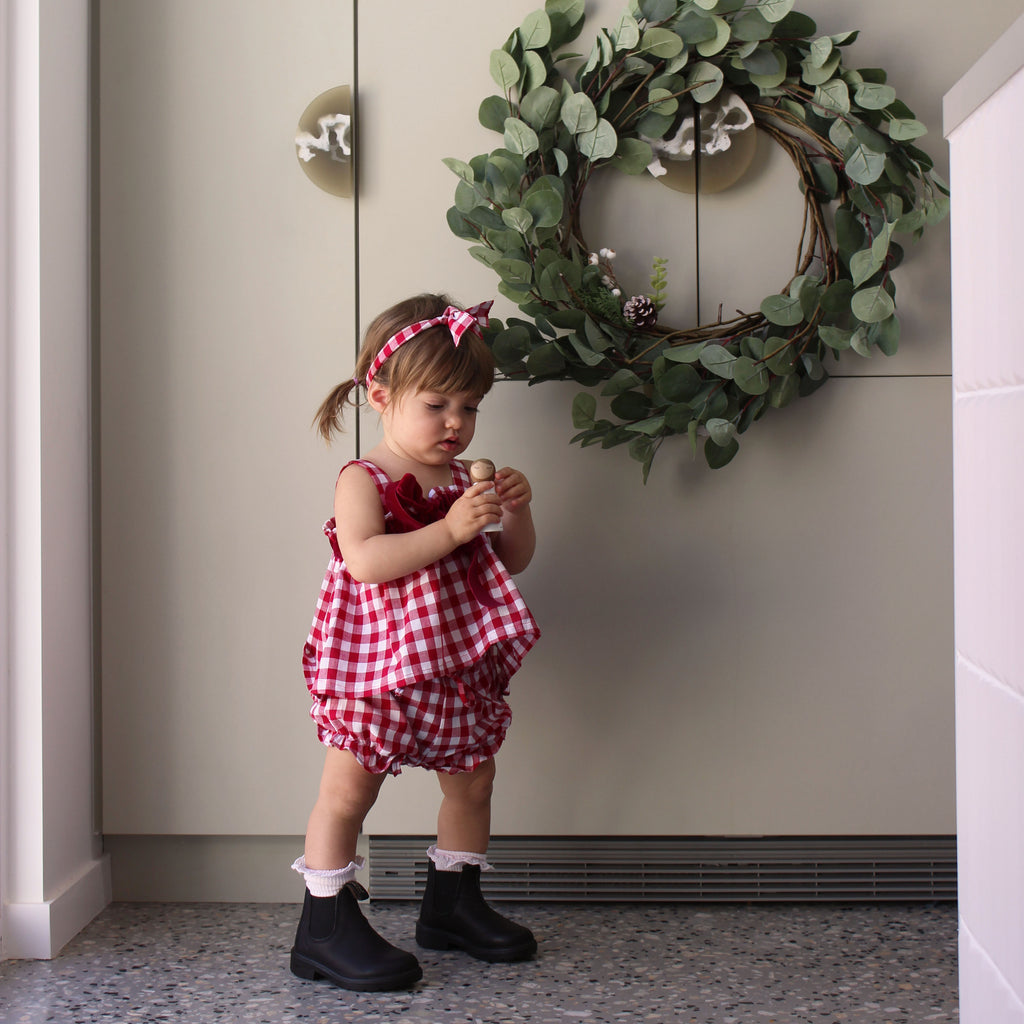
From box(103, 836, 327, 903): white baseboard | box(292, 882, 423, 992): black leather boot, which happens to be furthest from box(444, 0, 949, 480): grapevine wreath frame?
box(103, 836, 327, 903): white baseboard

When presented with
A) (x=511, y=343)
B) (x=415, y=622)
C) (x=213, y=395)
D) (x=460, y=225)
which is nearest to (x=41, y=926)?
(x=415, y=622)

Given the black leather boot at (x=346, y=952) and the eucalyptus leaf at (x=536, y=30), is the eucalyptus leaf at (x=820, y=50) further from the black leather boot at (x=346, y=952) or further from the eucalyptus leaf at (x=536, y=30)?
the black leather boot at (x=346, y=952)

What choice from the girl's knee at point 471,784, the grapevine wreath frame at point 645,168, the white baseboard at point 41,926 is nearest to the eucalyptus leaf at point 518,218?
the grapevine wreath frame at point 645,168

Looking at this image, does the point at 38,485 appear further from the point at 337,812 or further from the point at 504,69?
the point at 504,69

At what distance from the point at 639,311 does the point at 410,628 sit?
1.86ft

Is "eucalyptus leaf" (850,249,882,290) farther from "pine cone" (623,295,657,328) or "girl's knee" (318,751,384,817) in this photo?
"girl's knee" (318,751,384,817)

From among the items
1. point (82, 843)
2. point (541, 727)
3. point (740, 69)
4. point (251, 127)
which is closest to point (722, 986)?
point (541, 727)

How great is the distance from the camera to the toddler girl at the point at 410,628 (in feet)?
4.13

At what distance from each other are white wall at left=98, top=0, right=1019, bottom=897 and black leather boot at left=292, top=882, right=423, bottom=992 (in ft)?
0.82

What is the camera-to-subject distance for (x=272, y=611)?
5.11 feet

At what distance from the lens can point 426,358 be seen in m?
1.29

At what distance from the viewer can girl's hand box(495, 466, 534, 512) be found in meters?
1.32

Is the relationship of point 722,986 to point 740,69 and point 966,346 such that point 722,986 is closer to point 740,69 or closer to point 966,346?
point 966,346

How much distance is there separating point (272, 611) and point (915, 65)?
1.27 meters
